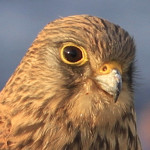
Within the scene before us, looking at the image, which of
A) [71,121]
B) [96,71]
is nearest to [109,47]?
[96,71]

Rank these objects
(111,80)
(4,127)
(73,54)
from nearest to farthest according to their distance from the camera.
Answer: (111,80), (73,54), (4,127)

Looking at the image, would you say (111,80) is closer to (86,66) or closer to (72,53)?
(86,66)

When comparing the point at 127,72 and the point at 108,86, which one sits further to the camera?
the point at 127,72

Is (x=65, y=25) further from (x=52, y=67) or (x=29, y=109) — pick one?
(x=29, y=109)

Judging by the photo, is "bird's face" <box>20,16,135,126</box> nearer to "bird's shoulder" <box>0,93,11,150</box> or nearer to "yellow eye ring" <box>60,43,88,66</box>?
"yellow eye ring" <box>60,43,88,66</box>

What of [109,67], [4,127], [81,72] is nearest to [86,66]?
[81,72]

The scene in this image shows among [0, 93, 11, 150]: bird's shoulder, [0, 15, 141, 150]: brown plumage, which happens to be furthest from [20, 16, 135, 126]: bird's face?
[0, 93, 11, 150]: bird's shoulder
